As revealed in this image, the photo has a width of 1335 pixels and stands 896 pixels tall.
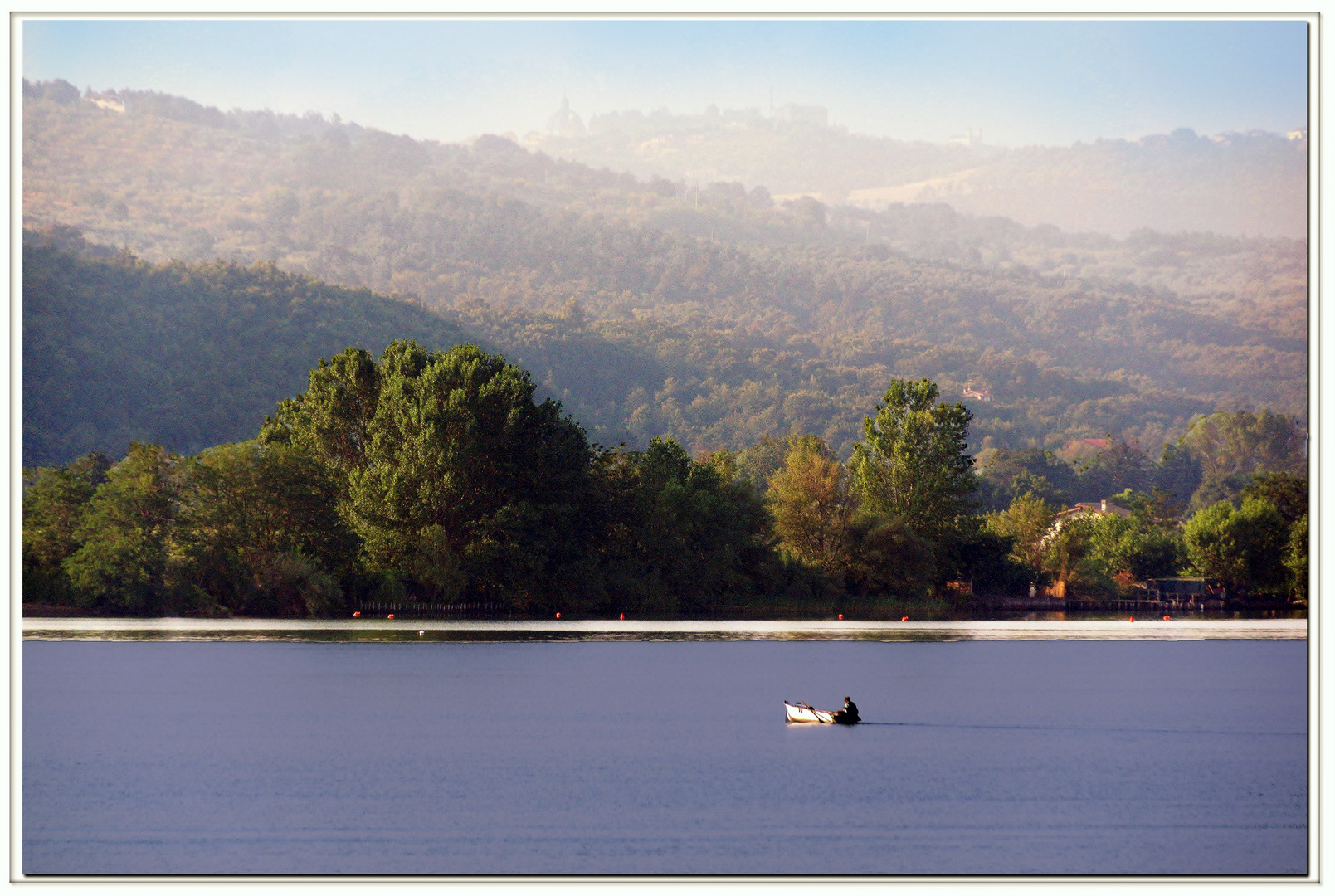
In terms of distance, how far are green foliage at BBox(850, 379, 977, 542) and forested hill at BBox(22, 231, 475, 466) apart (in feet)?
252

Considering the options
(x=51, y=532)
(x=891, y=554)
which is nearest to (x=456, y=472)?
(x=51, y=532)

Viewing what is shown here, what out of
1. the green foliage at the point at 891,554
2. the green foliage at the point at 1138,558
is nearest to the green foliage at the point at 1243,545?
the green foliage at the point at 1138,558

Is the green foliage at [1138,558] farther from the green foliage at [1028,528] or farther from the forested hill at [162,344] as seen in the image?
the forested hill at [162,344]

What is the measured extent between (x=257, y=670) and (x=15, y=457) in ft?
114

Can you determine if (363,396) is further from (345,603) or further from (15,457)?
(15,457)

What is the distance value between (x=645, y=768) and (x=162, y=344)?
152727 millimetres

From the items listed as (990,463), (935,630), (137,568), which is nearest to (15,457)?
(137,568)

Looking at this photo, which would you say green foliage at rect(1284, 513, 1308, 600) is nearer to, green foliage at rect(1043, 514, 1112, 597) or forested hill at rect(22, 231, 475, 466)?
green foliage at rect(1043, 514, 1112, 597)

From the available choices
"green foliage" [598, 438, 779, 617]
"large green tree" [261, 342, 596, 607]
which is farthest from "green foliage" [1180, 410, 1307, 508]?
"large green tree" [261, 342, 596, 607]

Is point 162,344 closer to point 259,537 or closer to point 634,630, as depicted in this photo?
point 259,537

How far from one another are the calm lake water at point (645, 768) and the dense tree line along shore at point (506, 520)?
14.2 metres

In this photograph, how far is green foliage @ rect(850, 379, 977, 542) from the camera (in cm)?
8975

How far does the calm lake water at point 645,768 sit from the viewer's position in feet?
73.5
